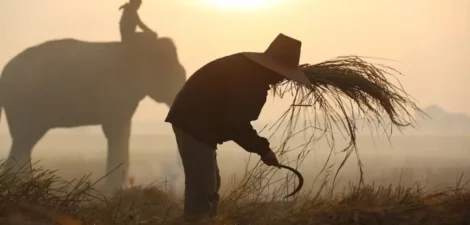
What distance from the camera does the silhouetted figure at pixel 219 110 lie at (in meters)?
1.97

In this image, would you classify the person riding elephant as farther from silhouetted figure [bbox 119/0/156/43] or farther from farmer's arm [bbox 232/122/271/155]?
farmer's arm [bbox 232/122/271/155]

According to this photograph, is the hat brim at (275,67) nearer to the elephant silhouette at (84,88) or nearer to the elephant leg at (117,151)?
the elephant silhouette at (84,88)

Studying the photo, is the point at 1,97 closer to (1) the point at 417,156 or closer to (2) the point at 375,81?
(2) the point at 375,81

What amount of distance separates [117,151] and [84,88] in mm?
435

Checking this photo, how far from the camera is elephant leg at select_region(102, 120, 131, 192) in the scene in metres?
3.57

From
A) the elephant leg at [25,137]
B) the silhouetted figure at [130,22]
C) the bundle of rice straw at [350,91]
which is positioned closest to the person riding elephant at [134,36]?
the silhouetted figure at [130,22]

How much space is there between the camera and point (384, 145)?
3555mm

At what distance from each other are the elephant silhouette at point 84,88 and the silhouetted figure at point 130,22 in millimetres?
67

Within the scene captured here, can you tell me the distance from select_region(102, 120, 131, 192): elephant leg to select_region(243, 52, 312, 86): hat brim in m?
1.74

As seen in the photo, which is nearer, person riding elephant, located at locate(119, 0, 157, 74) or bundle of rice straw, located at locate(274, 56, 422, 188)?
bundle of rice straw, located at locate(274, 56, 422, 188)

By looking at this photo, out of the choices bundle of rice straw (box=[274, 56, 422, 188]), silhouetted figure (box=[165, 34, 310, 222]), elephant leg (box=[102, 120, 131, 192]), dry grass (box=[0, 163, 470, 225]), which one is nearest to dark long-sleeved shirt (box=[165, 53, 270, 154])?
silhouetted figure (box=[165, 34, 310, 222])

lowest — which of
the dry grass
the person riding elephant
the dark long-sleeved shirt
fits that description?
the dry grass

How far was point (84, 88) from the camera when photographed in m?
3.65

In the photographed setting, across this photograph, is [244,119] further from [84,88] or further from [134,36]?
[84,88]
